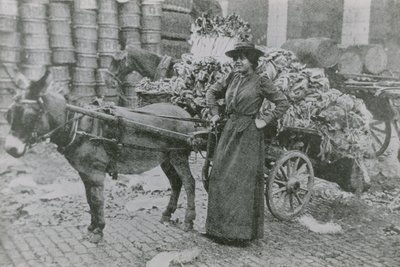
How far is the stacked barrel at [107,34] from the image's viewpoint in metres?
9.59

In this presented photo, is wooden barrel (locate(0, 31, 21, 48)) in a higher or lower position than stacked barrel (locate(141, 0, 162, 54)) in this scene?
lower

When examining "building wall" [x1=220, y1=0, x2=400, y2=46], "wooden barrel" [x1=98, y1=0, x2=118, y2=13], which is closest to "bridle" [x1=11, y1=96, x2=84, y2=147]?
"wooden barrel" [x1=98, y1=0, x2=118, y2=13]

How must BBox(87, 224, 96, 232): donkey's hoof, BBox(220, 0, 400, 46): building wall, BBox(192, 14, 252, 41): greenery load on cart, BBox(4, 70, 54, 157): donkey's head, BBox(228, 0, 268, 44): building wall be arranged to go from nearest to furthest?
BBox(4, 70, 54, 157): donkey's head
BBox(87, 224, 96, 232): donkey's hoof
BBox(192, 14, 252, 41): greenery load on cart
BBox(220, 0, 400, 46): building wall
BBox(228, 0, 268, 44): building wall

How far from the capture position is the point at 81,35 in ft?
30.9

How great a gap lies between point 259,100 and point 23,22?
5629 millimetres

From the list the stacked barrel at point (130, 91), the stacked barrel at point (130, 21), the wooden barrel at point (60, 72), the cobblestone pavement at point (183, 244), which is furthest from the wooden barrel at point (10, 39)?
the cobblestone pavement at point (183, 244)

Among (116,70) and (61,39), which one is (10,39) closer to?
(61,39)

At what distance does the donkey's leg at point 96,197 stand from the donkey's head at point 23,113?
81cm

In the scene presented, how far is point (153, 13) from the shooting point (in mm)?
9969

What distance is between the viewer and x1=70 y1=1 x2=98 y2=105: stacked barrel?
9371 mm

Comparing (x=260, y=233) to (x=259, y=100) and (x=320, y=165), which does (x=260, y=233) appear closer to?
(x=259, y=100)

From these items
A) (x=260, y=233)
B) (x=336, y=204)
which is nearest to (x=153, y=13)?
(x=336, y=204)

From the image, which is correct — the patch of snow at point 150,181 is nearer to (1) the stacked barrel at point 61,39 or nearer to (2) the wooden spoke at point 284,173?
(2) the wooden spoke at point 284,173

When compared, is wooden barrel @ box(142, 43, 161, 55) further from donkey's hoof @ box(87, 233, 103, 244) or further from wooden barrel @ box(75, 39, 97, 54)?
donkey's hoof @ box(87, 233, 103, 244)
